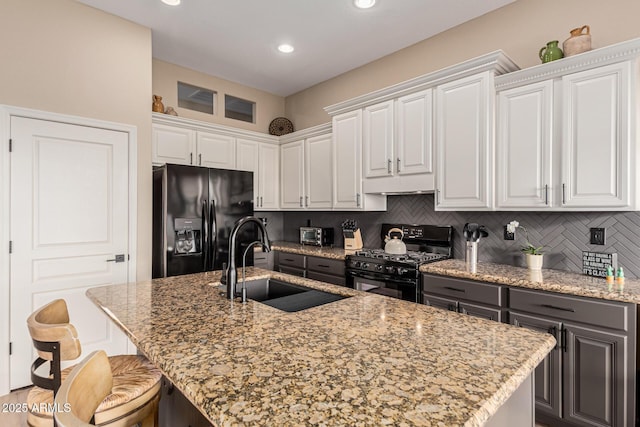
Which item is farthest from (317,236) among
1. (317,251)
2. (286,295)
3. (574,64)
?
(574,64)

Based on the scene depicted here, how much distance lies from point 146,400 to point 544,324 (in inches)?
87.5

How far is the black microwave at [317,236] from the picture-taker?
425 cm

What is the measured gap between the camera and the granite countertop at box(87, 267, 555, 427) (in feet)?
2.34

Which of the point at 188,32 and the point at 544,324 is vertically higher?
the point at 188,32

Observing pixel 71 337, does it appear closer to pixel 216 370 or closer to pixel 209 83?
pixel 216 370

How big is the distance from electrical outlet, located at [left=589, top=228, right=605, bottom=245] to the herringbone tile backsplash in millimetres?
28

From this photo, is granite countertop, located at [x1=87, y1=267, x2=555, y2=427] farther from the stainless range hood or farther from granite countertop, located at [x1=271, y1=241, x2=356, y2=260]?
granite countertop, located at [x1=271, y1=241, x2=356, y2=260]

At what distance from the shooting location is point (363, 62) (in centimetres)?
403

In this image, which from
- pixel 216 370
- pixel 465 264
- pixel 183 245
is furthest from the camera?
pixel 183 245

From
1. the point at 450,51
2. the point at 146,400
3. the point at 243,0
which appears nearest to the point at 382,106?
the point at 450,51

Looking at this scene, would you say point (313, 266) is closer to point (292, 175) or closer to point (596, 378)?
point (292, 175)

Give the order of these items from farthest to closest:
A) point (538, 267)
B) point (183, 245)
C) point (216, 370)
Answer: point (183, 245)
point (538, 267)
point (216, 370)

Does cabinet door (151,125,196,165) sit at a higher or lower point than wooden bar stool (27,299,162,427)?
higher

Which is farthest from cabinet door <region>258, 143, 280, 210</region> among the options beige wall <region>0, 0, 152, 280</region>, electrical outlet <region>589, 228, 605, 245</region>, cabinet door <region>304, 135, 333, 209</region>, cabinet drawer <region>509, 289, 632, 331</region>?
electrical outlet <region>589, 228, 605, 245</region>
